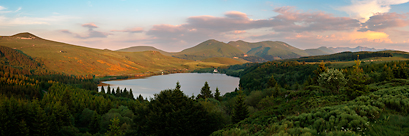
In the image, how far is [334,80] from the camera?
3575 centimetres

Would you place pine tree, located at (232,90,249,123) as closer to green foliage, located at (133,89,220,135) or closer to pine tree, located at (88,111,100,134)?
green foliage, located at (133,89,220,135)

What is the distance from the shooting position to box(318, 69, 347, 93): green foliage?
35375 millimetres

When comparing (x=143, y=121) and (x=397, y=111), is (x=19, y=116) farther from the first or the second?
(x=397, y=111)

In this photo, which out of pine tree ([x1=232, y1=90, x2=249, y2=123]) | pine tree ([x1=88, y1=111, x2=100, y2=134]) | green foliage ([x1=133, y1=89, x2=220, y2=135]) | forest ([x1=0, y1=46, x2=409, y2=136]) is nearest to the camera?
forest ([x1=0, y1=46, x2=409, y2=136])

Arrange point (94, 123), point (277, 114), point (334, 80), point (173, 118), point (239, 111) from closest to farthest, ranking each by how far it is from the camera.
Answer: point (277, 114), point (173, 118), point (334, 80), point (239, 111), point (94, 123)

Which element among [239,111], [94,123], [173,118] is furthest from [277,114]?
[94,123]

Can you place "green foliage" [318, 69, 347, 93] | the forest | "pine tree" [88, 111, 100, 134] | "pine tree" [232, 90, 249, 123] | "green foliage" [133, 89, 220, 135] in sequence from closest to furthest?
the forest → "green foliage" [133, 89, 220, 135] → "green foliage" [318, 69, 347, 93] → "pine tree" [232, 90, 249, 123] → "pine tree" [88, 111, 100, 134]

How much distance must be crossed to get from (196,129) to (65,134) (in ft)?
136

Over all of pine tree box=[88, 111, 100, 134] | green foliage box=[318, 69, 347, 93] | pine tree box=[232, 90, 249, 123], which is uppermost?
green foliage box=[318, 69, 347, 93]

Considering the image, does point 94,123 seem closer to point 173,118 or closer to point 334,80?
point 173,118

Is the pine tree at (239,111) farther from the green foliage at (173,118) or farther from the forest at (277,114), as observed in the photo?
the green foliage at (173,118)

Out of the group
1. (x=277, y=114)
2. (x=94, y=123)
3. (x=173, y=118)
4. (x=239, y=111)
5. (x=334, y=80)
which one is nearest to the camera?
(x=277, y=114)

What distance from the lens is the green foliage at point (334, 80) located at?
3538 cm

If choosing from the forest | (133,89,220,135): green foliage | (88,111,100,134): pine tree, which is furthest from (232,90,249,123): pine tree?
(88,111,100,134): pine tree
